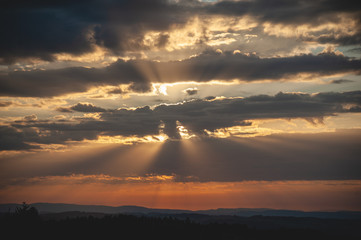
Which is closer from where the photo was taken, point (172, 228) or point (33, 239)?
point (33, 239)

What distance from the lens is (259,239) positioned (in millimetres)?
169625

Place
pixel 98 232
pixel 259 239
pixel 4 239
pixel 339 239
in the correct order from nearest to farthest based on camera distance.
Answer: pixel 4 239 → pixel 98 232 → pixel 259 239 → pixel 339 239

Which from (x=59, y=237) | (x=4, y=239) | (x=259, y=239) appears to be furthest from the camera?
(x=259, y=239)

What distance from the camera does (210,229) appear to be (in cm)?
17800

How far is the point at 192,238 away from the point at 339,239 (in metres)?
74.6

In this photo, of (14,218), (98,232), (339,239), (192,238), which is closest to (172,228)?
(192,238)

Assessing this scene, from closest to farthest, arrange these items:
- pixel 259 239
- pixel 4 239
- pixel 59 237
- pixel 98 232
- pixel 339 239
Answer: pixel 4 239, pixel 59 237, pixel 98 232, pixel 259 239, pixel 339 239

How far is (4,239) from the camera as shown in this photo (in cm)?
13488

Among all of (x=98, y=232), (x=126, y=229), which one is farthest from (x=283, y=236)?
(x=98, y=232)

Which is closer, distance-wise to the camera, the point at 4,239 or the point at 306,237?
the point at 4,239

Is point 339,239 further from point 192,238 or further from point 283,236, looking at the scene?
point 192,238

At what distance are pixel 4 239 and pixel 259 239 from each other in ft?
331

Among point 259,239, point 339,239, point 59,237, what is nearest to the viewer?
point 59,237

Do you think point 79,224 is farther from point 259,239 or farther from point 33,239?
point 259,239
